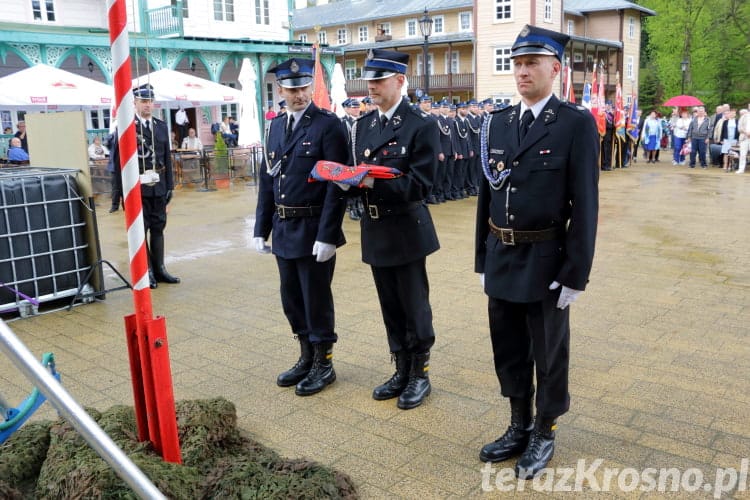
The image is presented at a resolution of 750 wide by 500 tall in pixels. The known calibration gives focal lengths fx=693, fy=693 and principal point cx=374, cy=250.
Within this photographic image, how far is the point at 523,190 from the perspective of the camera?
3330mm

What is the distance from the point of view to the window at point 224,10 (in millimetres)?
26828

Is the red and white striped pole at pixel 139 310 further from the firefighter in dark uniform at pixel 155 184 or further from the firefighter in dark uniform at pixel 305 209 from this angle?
the firefighter in dark uniform at pixel 155 184

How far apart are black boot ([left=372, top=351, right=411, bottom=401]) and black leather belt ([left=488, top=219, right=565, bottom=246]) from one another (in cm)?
125

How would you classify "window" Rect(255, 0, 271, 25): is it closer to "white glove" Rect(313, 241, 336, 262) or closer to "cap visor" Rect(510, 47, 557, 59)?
"white glove" Rect(313, 241, 336, 262)

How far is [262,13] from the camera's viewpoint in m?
28.3

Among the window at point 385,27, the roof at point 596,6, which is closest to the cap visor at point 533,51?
the roof at point 596,6

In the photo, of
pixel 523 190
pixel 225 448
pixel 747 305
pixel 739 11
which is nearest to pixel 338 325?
pixel 225 448

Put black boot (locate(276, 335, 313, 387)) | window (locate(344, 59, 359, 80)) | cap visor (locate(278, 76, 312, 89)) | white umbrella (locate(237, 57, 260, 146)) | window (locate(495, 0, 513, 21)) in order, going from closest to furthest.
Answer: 1. cap visor (locate(278, 76, 312, 89))
2. black boot (locate(276, 335, 313, 387))
3. white umbrella (locate(237, 57, 260, 146))
4. window (locate(495, 0, 513, 21))
5. window (locate(344, 59, 359, 80))

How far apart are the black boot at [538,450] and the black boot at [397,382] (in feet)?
3.51

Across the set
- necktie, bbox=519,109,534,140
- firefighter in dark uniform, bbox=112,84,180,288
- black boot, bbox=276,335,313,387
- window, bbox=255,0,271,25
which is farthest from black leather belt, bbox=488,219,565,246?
window, bbox=255,0,271,25

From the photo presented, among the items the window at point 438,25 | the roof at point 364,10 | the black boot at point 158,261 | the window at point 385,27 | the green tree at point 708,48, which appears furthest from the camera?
the window at point 385,27

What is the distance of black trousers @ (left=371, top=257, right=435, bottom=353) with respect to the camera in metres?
4.21

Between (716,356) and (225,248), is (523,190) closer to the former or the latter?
(716,356)

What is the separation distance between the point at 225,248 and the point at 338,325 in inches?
154
